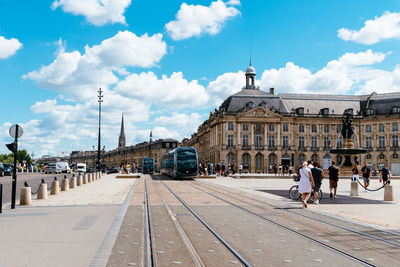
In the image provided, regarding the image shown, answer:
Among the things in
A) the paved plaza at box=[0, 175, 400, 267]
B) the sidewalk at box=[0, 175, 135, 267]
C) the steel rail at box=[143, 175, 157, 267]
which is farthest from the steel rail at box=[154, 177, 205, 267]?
the sidewalk at box=[0, 175, 135, 267]

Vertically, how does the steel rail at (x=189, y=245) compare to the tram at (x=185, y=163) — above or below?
below

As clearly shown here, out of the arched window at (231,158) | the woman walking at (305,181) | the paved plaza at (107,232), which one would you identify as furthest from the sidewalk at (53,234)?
the arched window at (231,158)

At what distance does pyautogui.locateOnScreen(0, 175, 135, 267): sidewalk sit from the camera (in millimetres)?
7336

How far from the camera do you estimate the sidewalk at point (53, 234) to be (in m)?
7.34

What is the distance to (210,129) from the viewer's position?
320 ft

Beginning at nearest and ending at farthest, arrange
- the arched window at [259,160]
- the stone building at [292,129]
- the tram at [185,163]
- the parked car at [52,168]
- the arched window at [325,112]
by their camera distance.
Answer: the tram at [185,163] < the parked car at [52,168] < the stone building at [292,129] < the arched window at [259,160] < the arched window at [325,112]

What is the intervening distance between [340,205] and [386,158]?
78093mm

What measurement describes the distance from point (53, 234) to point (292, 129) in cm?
8399

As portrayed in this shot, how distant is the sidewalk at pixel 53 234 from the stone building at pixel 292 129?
7240 centimetres

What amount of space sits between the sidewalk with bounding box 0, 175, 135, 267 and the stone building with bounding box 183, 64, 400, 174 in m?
72.4

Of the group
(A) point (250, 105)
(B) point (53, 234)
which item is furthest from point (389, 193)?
(A) point (250, 105)

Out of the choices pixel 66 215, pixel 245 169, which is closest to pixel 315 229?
pixel 66 215

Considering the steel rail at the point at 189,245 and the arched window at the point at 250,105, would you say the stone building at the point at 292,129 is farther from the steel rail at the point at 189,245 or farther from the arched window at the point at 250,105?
the steel rail at the point at 189,245

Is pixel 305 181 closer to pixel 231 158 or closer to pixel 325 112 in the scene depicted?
pixel 231 158
